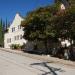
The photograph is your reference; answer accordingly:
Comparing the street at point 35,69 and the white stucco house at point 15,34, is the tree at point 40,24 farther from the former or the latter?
the white stucco house at point 15,34

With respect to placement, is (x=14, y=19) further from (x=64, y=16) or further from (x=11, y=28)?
(x=64, y=16)

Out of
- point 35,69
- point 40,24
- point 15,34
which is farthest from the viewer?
point 15,34

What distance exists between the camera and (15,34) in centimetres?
6262

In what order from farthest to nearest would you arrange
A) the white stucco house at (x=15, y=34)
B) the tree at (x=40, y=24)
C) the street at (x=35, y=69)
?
the white stucco house at (x=15, y=34) < the tree at (x=40, y=24) < the street at (x=35, y=69)

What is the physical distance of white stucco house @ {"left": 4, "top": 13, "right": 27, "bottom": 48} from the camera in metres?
59.7

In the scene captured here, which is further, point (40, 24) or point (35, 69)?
point (40, 24)

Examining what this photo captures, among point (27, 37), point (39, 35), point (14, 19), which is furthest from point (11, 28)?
point (39, 35)

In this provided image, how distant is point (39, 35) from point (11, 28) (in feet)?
91.7

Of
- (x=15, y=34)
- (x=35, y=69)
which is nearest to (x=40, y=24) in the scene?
(x=35, y=69)

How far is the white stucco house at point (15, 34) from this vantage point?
59.7 metres

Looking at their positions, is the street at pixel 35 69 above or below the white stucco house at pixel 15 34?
below

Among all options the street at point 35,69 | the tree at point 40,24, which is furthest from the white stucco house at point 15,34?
the street at point 35,69

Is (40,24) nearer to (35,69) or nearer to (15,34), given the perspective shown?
(35,69)

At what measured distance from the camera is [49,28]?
36.2 metres
